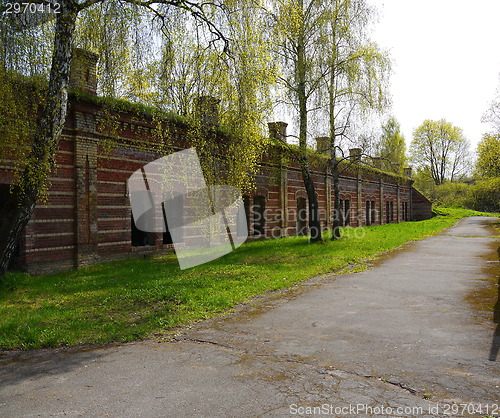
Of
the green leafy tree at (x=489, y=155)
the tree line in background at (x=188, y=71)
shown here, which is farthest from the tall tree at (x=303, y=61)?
the green leafy tree at (x=489, y=155)

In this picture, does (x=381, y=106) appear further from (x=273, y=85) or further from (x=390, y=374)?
(x=390, y=374)

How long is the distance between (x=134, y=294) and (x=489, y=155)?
2782 centimetres

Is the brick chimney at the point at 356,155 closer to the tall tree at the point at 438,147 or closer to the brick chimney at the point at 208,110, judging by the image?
the brick chimney at the point at 208,110

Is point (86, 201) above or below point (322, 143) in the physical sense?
below

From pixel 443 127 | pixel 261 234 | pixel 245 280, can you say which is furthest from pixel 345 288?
pixel 443 127

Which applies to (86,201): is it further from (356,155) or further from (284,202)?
(284,202)

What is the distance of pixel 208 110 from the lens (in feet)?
36.9

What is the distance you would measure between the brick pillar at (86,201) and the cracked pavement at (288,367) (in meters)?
6.52

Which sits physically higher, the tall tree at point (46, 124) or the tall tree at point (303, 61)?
the tall tree at point (303, 61)

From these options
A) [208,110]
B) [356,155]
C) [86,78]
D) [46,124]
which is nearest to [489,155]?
[356,155]

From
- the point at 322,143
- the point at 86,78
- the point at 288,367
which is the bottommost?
the point at 288,367

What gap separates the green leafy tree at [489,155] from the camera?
88.6 feet

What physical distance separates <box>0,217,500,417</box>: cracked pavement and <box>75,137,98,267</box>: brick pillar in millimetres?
6521

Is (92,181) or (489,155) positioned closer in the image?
(92,181)
